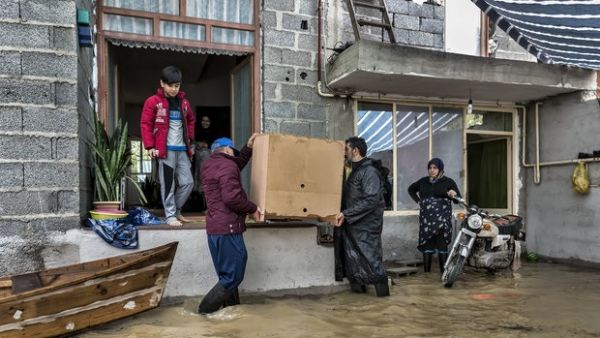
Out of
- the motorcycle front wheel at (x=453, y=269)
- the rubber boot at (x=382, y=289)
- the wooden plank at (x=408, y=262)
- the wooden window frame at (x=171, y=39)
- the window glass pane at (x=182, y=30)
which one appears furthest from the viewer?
the wooden plank at (x=408, y=262)

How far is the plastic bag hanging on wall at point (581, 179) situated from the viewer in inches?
284

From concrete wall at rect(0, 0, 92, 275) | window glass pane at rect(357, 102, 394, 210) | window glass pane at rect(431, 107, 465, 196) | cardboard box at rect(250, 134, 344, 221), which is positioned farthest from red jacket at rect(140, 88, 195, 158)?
window glass pane at rect(431, 107, 465, 196)

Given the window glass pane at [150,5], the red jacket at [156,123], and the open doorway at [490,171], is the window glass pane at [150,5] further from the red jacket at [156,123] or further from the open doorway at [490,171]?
the open doorway at [490,171]

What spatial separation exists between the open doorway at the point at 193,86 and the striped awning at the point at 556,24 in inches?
144

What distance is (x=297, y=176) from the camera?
4438mm

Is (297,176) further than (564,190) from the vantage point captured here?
No

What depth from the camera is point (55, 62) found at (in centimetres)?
438

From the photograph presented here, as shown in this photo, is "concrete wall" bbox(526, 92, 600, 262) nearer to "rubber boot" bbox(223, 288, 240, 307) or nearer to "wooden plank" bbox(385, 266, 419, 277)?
"wooden plank" bbox(385, 266, 419, 277)

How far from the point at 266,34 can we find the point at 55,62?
2.93 m

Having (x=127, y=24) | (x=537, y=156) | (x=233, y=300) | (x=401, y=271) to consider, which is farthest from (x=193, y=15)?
(x=537, y=156)

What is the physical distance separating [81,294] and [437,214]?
4.59 m

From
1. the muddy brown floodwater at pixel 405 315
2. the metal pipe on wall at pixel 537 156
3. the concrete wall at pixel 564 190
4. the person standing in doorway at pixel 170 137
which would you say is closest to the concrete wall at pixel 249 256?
the muddy brown floodwater at pixel 405 315

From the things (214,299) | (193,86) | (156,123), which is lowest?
(214,299)

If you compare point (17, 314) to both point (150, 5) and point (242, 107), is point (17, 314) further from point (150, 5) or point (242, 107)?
point (242, 107)
